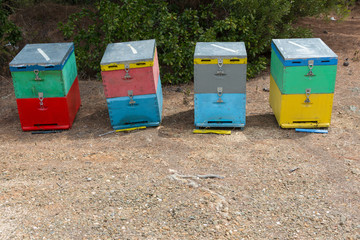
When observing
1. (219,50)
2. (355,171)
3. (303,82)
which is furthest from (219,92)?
(355,171)

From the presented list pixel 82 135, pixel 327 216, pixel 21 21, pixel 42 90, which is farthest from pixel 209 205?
pixel 21 21

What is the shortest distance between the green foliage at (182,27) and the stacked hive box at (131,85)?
195 centimetres

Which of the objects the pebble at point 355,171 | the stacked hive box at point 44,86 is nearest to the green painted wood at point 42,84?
the stacked hive box at point 44,86

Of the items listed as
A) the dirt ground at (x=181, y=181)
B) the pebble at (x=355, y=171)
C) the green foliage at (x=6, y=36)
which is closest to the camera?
the dirt ground at (x=181, y=181)

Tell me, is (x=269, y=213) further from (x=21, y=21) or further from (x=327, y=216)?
(x=21, y=21)

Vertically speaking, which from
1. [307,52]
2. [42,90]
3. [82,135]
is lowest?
[82,135]

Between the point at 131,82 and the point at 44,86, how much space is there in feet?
4.67

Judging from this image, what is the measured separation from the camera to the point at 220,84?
661 cm

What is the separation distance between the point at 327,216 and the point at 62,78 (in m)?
4.45

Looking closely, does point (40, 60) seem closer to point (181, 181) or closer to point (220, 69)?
point (220, 69)

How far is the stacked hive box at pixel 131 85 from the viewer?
6664mm

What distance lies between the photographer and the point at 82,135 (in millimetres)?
7113

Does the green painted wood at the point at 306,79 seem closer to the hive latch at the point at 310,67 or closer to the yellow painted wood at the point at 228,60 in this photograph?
the hive latch at the point at 310,67

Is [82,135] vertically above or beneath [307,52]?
A: beneath
